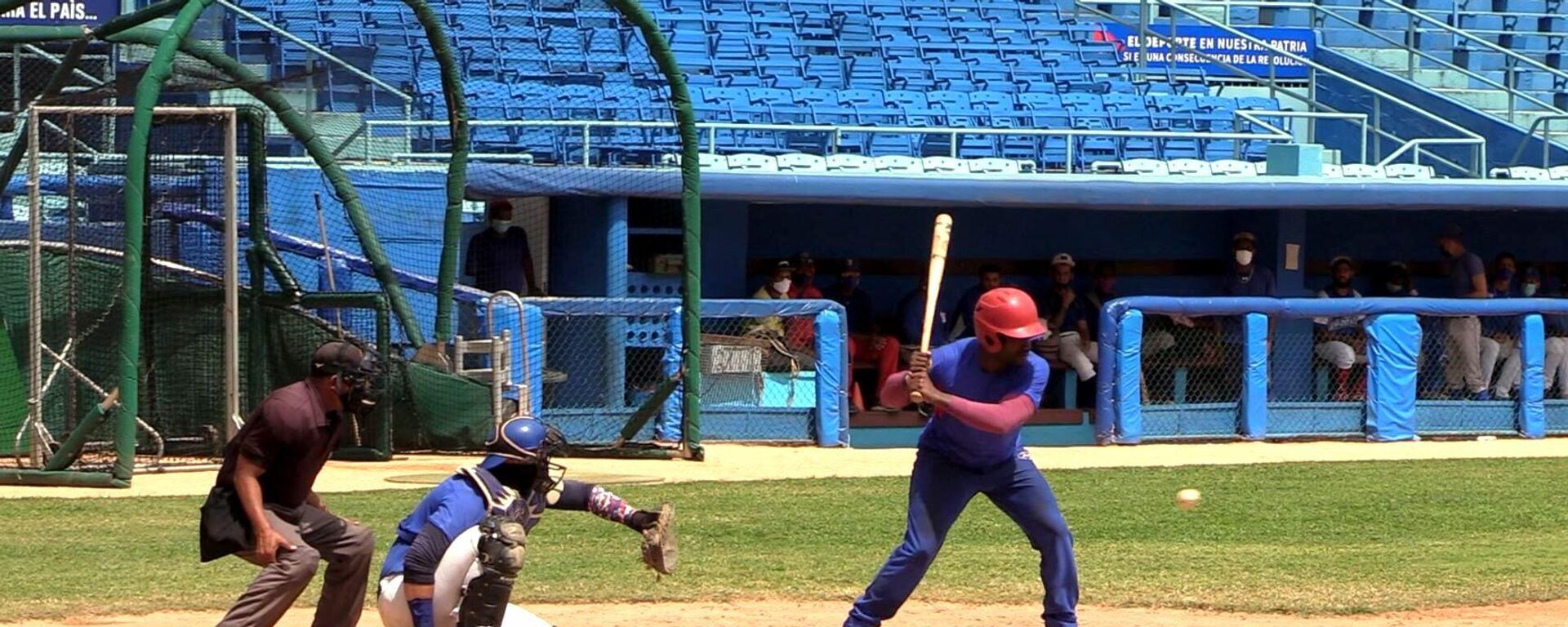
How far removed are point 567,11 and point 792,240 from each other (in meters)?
2.76

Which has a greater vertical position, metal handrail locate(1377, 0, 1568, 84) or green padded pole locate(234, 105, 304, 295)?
metal handrail locate(1377, 0, 1568, 84)

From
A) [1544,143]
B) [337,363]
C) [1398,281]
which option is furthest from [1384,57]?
[337,363]

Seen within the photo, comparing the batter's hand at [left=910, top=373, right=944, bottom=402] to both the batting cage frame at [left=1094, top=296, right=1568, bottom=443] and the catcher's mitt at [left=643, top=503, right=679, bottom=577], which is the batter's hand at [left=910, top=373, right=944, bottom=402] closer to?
the catcher's mitt at [left=643, top=503, right=679, bottom=577]

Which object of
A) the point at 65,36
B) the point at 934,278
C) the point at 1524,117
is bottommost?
the point at 934,278

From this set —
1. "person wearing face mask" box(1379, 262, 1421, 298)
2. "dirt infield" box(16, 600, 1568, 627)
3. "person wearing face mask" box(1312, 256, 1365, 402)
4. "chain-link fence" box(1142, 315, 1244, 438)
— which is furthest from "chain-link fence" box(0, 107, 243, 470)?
"person wearing face mask" box(1379, 262, 1421, 298)

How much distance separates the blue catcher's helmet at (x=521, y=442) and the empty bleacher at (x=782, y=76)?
416 inches

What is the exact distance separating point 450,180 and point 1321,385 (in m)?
7.14

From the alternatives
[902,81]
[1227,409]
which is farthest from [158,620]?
[902,81]

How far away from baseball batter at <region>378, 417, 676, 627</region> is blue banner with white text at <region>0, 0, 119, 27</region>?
46.7 feet

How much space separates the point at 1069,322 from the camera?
17.5 metres

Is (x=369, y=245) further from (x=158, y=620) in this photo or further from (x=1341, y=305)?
(x=1341, y=305)

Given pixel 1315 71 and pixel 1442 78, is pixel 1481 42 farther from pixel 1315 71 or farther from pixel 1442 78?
pixel 1315 71

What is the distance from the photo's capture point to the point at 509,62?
750 inches

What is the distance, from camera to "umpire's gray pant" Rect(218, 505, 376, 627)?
22.3 feet
